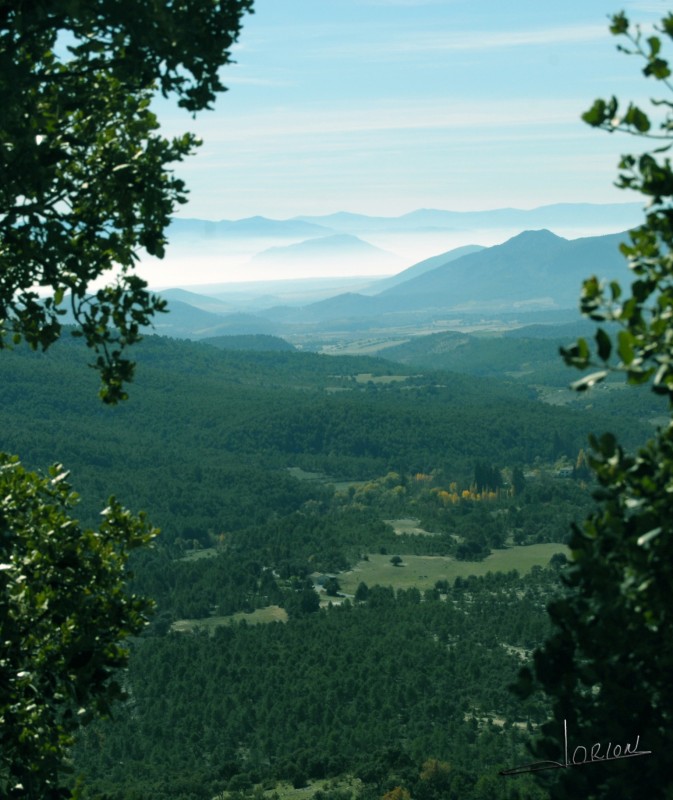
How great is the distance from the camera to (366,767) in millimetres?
52406

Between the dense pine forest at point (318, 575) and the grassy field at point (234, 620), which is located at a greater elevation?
the dense pine forest at point (318, 575)

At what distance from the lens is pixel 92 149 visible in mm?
10211

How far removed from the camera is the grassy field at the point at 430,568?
106m

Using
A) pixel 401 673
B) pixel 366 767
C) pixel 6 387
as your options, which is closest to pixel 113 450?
pixel 6 387

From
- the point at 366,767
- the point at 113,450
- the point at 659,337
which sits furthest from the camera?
the point at 113,450

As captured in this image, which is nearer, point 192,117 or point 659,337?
point 659,337

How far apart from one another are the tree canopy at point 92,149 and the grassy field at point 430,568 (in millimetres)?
93908

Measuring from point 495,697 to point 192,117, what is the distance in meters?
63.6

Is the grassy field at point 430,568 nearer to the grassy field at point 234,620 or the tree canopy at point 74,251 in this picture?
the grassy field at point 234,620

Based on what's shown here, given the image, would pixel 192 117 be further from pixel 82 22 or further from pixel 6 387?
pixel 6 387

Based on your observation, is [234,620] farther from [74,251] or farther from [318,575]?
[74,251]

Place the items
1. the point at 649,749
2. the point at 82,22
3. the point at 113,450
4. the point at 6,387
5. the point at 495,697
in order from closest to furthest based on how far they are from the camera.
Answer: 1. the point at 649,749
2. the point at 82,22
3. the point at 495,697
4. the point at 113,450
5. the point at 6,387

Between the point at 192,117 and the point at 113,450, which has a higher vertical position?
the point at 192,117
